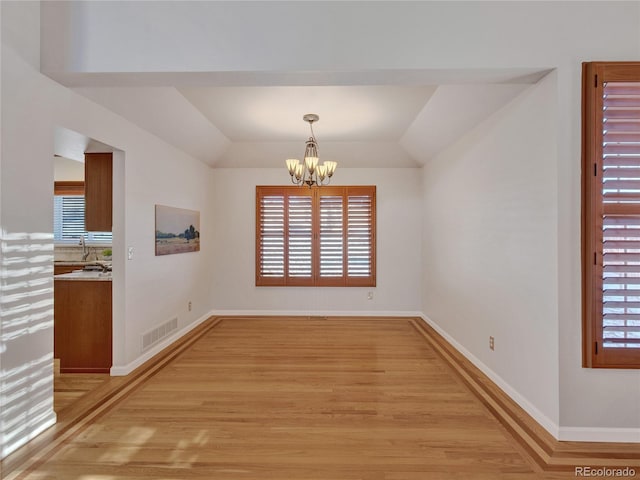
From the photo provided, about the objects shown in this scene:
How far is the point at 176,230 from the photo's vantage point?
14.1 feet

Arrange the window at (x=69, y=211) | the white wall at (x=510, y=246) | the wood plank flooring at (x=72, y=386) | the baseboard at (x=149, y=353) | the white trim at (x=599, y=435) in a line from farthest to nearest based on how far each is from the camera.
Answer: the window at (x=69, y=211) → the baseboard at (x=149, y=353) → the wood plank flooring at (x=72, y=386) → the white wall at (x=510, y=246) → the white trim at (x=599, y=435)

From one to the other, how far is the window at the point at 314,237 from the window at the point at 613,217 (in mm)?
3540

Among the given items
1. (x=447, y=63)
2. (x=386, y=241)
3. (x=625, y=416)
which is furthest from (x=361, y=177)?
(x=625, y=416)

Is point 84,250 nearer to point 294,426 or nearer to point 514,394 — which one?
point 294,426

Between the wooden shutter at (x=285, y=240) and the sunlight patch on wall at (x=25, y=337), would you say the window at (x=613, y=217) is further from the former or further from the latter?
the wooden shutter at (x=285, y=240)

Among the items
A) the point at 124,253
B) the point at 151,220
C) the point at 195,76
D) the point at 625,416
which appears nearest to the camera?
the point at 625,416

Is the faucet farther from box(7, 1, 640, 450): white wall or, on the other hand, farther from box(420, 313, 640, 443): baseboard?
box(420, 313, 640, 443): baseboard

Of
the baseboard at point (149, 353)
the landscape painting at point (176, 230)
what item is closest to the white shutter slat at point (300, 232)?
the landscape painting at point (176, 230)

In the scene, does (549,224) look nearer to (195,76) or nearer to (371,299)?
(195,76)

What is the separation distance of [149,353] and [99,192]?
184cm

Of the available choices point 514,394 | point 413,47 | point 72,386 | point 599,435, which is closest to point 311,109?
point 413,47

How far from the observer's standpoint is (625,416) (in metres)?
2.19

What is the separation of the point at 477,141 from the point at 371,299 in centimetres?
310

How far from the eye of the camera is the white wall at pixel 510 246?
231 cm
